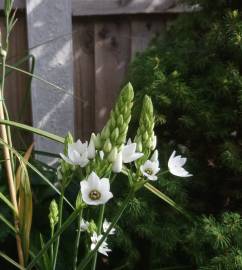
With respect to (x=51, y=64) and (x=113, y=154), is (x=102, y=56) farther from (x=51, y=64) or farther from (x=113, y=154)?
(x=113, y=154)

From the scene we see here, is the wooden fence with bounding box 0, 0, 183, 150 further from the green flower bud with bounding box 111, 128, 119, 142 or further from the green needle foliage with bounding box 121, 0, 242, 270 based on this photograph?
the green flower bud with bounding box 111, 128, 119, 142

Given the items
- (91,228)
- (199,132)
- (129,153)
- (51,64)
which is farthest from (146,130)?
(51,64)

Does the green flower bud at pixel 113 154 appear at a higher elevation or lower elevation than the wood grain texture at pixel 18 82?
lower

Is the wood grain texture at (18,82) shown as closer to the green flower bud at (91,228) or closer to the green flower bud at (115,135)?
the green flower bud at (91,228)

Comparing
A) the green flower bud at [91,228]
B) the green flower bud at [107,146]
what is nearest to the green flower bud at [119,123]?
the green flower bud at [107,146]

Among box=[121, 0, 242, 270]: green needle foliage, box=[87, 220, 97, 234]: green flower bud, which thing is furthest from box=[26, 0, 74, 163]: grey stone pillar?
box=[87, 220, 97, 234]: green flower bud

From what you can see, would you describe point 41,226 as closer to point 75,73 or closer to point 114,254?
point 114,254
